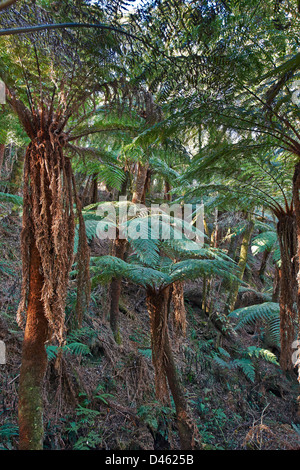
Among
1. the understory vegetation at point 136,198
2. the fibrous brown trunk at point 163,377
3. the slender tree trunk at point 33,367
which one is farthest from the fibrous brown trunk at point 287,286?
the slender tree trunk at point 33,367

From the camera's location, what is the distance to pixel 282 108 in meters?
2.36

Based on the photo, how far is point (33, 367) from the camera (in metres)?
1.65

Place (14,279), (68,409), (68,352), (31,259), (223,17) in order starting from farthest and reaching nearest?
(14,279)
(68,352)
(68,409)
(223,17)
(31,259)

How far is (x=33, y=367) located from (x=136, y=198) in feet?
8.96

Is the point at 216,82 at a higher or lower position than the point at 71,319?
higher

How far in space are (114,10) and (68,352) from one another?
3676 mm

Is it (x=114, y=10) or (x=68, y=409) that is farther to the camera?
(x=68, y=409)

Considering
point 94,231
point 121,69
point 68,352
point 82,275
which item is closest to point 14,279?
point 68,352

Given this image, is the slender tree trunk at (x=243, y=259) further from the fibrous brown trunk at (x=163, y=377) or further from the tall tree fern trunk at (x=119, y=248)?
the fibrous brown trunk at (x=163, y=377)

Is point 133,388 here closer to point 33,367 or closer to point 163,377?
point 163,377

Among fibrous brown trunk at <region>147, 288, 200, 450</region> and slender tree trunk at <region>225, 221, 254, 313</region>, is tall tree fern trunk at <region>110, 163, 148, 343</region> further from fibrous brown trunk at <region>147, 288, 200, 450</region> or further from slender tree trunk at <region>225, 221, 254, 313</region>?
slender tree trunk at <region>225, 221, 254, 313</region>

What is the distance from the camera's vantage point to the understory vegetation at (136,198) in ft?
5.70
